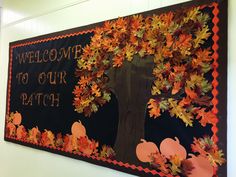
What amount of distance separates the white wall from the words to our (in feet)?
0.65

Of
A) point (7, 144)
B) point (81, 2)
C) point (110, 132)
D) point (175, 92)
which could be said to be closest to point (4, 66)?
point (7, 144)

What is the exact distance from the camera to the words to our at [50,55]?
1.93m

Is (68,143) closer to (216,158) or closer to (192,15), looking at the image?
(216,158)

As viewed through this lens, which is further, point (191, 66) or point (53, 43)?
point (53, 43)

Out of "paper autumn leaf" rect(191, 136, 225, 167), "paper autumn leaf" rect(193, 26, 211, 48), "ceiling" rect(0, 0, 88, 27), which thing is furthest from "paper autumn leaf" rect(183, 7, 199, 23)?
"ceiling" rect(0, 0, 88, 27)

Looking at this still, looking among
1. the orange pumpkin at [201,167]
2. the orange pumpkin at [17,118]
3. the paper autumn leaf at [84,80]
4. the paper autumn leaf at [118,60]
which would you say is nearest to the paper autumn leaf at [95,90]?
the paper autumn leaf at [84,80]

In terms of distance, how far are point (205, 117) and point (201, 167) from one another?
27 centimetres

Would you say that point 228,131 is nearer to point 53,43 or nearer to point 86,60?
point 86,60

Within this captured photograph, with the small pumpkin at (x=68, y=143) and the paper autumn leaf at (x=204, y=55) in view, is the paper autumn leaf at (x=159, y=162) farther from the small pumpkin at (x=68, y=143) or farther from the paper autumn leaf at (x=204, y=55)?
the small pumpkin at (x=68, y=143)

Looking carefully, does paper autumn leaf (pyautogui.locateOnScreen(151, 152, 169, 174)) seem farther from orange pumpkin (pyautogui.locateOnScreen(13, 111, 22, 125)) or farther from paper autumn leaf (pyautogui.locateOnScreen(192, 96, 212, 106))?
orange pumpkin (pyautogui.locateOnScreen(13, 111, 22, 125))

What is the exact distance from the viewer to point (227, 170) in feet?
4.07

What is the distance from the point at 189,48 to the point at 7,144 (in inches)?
83.3

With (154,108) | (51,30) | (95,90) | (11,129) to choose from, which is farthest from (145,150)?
(11,129)

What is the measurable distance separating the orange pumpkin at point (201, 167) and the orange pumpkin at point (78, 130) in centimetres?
84
